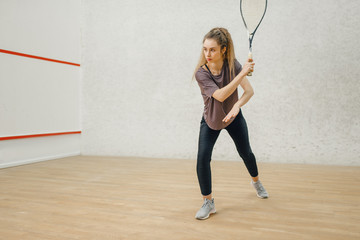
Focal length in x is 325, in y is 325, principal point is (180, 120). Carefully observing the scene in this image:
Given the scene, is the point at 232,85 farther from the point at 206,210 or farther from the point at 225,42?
the point at 206,210

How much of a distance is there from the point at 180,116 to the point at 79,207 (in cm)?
221

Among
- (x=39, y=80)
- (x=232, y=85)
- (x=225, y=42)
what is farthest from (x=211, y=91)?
(x=39, y=80)

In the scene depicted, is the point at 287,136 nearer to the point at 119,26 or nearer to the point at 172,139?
the point at 172,139

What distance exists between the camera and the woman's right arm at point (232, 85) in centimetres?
153

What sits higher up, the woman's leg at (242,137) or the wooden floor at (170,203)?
the woman's leg at (242,137)

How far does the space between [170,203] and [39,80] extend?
8.32 feet

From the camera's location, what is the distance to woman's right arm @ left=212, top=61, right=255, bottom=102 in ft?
5.02

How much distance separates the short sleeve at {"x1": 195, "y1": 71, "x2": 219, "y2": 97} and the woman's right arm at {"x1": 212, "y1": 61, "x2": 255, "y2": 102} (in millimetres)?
37

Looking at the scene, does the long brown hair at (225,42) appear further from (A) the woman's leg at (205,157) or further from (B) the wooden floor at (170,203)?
(B) the wooden floor at (170,203)

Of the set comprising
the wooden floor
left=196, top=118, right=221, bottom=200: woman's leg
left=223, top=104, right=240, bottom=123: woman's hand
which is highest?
left=223, top=104, right=240, bottom=123: woman's hand

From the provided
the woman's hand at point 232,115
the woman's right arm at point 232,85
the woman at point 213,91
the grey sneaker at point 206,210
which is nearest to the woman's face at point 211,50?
the woman at point 213,91

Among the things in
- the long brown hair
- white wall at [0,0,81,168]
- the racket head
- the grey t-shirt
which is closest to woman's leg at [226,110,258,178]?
the grey t-shirt

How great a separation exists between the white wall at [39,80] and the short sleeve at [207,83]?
8.37ft

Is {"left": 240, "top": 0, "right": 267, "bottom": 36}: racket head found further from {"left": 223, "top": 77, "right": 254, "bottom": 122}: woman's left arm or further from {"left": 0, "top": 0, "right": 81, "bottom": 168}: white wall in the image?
{"left": 0, "top": 0, "right": 81, "bottom": 168}: white wall
